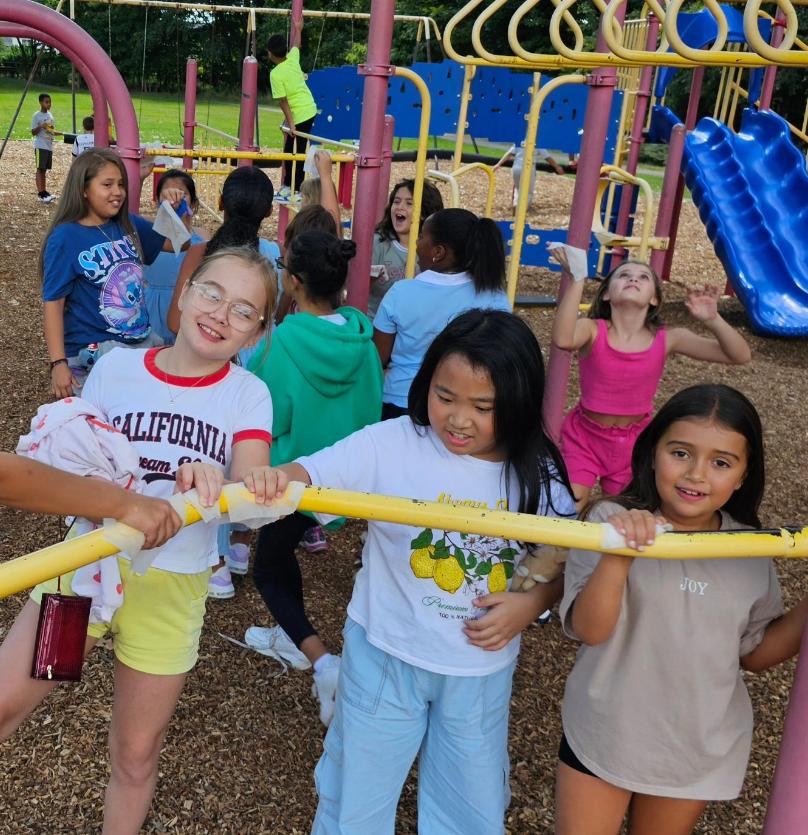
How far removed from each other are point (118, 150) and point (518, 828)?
2829 millimetres

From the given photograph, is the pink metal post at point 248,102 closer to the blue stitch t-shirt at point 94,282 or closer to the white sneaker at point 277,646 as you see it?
the blue stitch t-shirt at point 94,282

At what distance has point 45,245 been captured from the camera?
11.2 ft

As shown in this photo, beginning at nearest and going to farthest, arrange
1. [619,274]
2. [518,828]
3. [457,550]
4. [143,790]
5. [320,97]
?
1. [457,550]
2. [143,790]
3. [518,828]
4. [619,274]
5. [320,97]

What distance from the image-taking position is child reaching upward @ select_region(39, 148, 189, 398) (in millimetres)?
3348

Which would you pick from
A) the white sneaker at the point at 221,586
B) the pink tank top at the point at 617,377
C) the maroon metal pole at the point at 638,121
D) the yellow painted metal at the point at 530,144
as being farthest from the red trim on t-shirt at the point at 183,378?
the maroon metal pole at the point at 638,121

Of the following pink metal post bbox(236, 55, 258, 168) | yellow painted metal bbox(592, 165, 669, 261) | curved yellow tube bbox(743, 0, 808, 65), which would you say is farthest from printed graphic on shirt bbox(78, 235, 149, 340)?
pink metal post bbox(236, 55, 258, 168)

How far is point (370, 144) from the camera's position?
3686 mm

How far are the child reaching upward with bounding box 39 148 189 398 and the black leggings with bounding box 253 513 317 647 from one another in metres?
1.06

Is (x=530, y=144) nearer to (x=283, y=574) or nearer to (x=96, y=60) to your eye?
(x=96, y=60)

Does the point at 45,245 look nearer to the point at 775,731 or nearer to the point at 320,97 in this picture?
the point at 775,731

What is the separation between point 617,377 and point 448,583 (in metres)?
1.72

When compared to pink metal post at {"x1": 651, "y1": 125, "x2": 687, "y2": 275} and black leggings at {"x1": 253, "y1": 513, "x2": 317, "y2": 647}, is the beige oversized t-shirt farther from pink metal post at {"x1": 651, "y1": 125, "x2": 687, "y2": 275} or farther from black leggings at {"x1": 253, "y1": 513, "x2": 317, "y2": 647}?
pink metal post at {"x1": 651, "y1": 125, "x2": 687, "y2": 275}

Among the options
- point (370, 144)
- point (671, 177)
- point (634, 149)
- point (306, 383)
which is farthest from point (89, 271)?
point (634, 149)

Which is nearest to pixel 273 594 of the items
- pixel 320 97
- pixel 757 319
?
pixel 320 97
